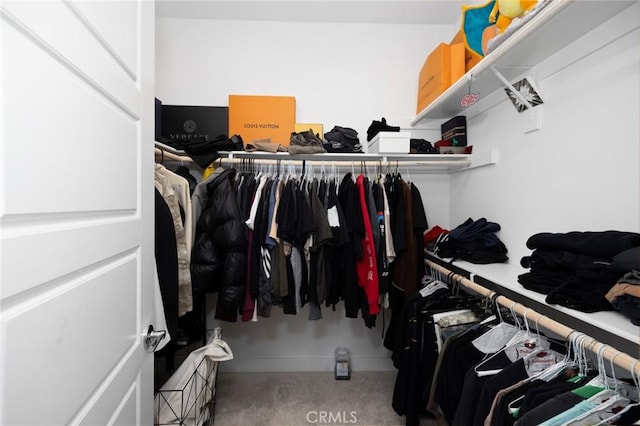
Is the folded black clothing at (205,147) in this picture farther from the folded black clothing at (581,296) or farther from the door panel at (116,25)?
the folded black clothing at (581,296)

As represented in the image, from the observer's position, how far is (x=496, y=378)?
2.89 feet

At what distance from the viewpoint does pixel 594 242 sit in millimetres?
835

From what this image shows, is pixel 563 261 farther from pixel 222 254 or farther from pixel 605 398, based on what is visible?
pixel 222 254

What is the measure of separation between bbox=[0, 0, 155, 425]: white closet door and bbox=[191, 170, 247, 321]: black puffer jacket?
0.63 metres

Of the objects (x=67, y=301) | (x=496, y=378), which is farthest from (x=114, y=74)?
(x=496, y=378)

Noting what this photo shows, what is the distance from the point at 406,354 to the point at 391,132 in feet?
4.36

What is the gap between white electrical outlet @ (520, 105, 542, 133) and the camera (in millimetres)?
1316

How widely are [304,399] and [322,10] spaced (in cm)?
277

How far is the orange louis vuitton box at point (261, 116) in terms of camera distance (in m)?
1.96

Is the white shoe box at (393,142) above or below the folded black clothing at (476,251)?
above

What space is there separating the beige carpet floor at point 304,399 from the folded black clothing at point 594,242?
52.8 inches

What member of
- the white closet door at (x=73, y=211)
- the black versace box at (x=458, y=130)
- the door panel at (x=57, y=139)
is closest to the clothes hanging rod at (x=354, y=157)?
the black versace box at (x=458, y=130)

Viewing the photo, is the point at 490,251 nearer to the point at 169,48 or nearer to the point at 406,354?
the point at 406,354

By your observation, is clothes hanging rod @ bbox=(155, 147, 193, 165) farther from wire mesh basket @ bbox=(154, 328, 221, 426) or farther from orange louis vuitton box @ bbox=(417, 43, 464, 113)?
orange louis vuitton box @ bbox=(417, 43, 464, 113)
